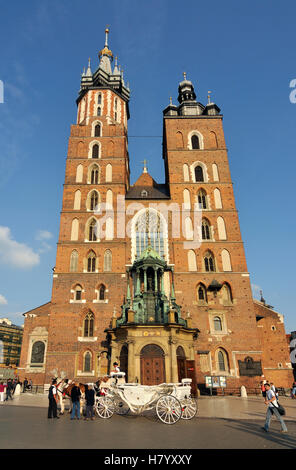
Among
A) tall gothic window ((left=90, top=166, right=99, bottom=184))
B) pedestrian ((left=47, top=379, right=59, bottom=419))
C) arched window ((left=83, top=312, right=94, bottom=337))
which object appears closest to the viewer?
pedestrian ((left=47, top=379, right=59, bottom=419))

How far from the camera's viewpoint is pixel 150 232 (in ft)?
99.3

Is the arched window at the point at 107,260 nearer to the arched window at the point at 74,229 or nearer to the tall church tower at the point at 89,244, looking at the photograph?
the tall church tower at the point at 89,244

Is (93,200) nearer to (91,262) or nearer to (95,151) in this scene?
(95,151)

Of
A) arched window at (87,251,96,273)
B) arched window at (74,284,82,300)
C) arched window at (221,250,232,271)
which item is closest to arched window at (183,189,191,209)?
arched window at (221,250,232,271)

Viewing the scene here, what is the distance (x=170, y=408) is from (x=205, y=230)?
2163 cm

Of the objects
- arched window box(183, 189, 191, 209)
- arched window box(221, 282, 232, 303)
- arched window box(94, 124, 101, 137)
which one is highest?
arched window box(94, 124, 101, 137)

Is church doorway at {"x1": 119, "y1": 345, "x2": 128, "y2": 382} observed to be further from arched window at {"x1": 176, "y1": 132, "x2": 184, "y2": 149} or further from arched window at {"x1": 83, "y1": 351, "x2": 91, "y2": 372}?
arched window at {"x1": 176, "y1": 132, "x2": 184, "y2": 149}

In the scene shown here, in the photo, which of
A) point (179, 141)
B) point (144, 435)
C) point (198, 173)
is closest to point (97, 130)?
point (179, 141)

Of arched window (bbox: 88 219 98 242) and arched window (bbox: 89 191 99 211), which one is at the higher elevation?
arched window (bbox: 89 191 99 211)

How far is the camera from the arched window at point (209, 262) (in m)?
28.7

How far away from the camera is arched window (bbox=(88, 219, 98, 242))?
29.6m

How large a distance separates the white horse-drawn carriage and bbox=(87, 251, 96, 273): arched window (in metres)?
16.8

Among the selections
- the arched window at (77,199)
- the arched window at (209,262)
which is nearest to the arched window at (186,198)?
the arched window at (209,262)
